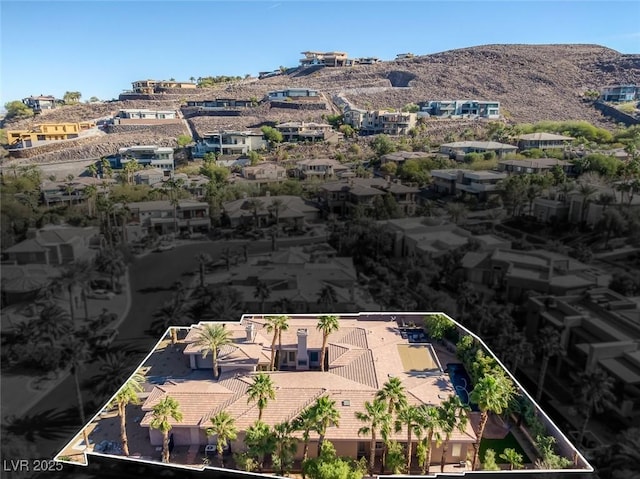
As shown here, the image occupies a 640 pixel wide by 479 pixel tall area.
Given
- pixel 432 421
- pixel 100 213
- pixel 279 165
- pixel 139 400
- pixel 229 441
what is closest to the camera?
pixel 432 421

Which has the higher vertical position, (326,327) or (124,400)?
(326,327)

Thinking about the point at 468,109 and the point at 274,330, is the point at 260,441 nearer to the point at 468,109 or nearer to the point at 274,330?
the point at 274,330

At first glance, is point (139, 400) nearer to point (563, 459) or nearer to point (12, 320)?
point (12, 320)

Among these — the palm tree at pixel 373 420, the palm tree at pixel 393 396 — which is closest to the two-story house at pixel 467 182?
the palm tree at pixel 393 396

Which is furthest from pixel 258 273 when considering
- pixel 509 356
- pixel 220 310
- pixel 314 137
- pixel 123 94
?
pixel 123 94

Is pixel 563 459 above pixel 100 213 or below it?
below

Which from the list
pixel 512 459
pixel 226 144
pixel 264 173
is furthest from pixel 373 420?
pixel 226 144
